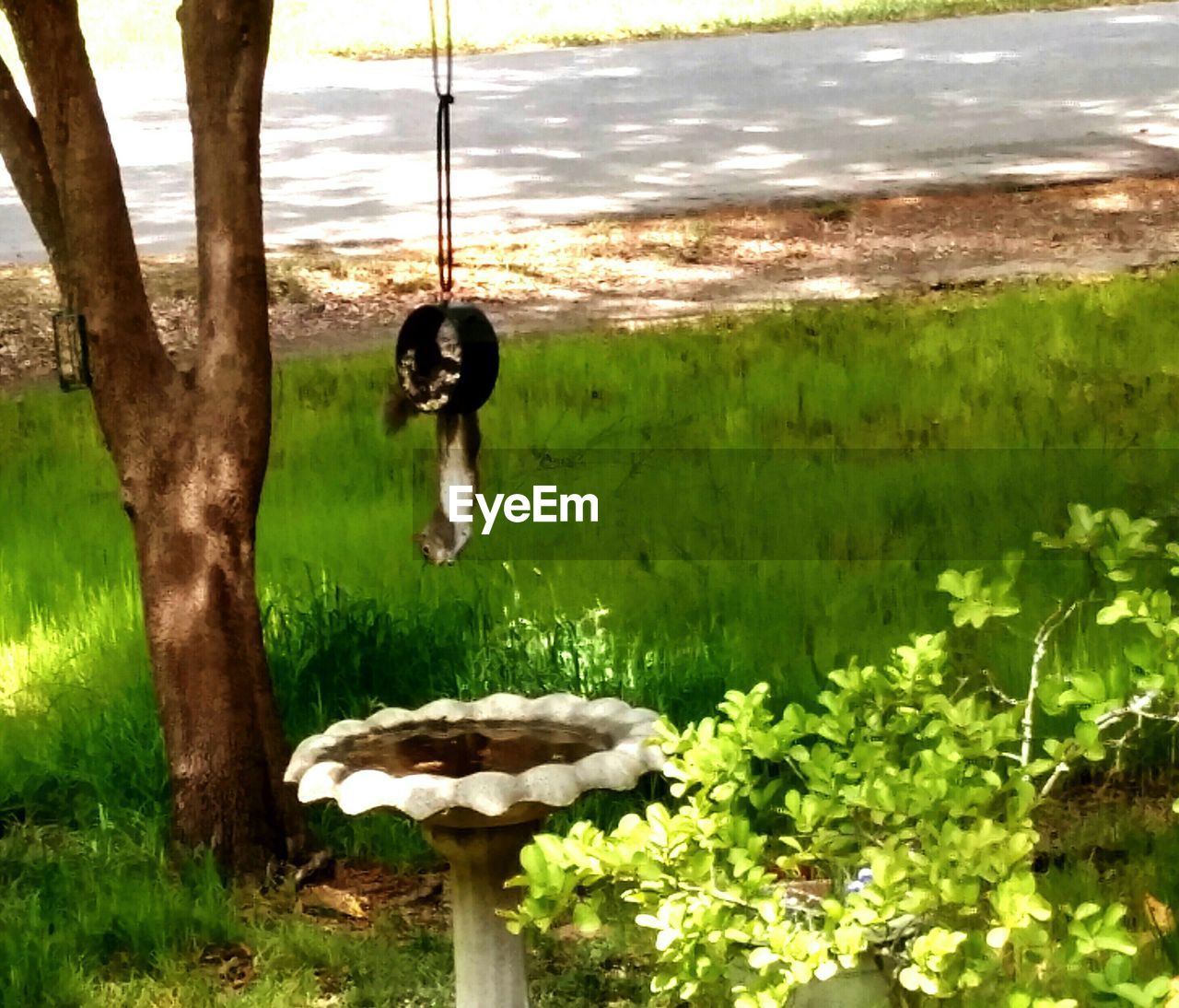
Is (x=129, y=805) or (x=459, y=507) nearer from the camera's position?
(x=459, y=507)

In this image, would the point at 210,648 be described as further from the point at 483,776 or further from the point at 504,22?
the point at 504,22

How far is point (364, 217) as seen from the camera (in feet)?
38.0

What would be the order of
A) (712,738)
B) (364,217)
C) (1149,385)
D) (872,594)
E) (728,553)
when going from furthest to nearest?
(364,217) → (1149,385) → (728,553) → (872,594) → (712,738)

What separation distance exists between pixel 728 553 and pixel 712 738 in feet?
9.17

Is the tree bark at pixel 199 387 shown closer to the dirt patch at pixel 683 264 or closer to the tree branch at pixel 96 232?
the tree branch at pixel 96 232

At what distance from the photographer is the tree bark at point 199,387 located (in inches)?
160

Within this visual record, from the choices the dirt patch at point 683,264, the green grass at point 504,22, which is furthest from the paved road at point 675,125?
the green grass at point 504,22

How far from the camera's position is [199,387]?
163 inches

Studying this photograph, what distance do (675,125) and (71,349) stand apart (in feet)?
34.0

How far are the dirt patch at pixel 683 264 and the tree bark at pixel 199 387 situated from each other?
15.4 feet

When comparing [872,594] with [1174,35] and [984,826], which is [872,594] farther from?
[1174,35]

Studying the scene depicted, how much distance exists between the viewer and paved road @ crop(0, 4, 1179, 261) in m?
11.9

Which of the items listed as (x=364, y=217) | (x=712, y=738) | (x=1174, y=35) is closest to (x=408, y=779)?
(x=712, y=738)

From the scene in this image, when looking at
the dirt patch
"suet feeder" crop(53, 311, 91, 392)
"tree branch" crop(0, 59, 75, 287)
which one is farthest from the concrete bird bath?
the dirt patch
